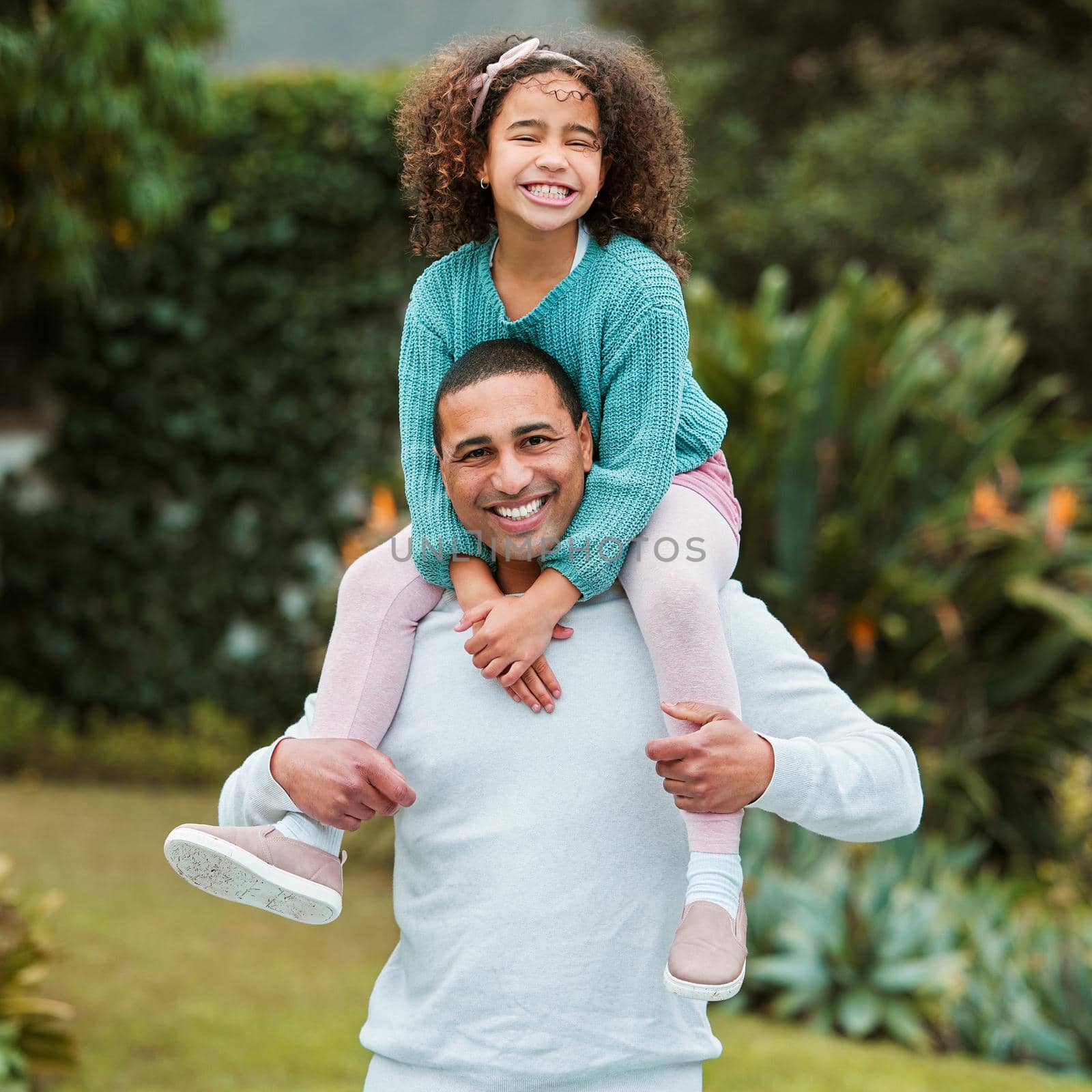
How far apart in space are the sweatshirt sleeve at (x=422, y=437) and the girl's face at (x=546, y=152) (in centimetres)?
21

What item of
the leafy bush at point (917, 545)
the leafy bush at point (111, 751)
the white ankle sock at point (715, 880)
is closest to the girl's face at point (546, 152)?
the white ankle sock at point (715, 880)

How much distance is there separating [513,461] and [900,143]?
29.6ft

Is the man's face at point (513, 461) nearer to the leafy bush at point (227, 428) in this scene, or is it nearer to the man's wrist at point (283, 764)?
the man's wrist at point (283, 764)

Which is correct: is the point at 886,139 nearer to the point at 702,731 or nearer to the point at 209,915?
the point at 209,915

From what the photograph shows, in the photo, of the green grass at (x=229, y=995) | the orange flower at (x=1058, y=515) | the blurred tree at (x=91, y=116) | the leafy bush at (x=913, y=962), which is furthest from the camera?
the orange flower at (x=1058, y=515)

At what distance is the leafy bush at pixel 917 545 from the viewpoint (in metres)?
5.52

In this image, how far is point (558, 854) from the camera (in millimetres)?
1742

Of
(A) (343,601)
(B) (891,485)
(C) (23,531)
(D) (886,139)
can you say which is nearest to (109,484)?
(C) (23,531)

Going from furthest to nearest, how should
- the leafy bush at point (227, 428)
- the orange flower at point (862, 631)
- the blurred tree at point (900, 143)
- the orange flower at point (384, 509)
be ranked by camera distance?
the blurred tree at point (900, 143), the leafy bush at point (227, 428), the orange flower at point (384, 509), the orange flower at point (862, 631)

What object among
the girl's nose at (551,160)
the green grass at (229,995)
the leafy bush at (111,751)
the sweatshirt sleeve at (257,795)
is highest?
the girl's nose at (551,160)

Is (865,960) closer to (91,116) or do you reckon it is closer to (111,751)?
(91,116)

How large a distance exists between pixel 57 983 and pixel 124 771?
319cm

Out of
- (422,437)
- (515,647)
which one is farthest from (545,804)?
(422,437)

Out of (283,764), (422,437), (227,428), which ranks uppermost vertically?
Answer: (227,428)
